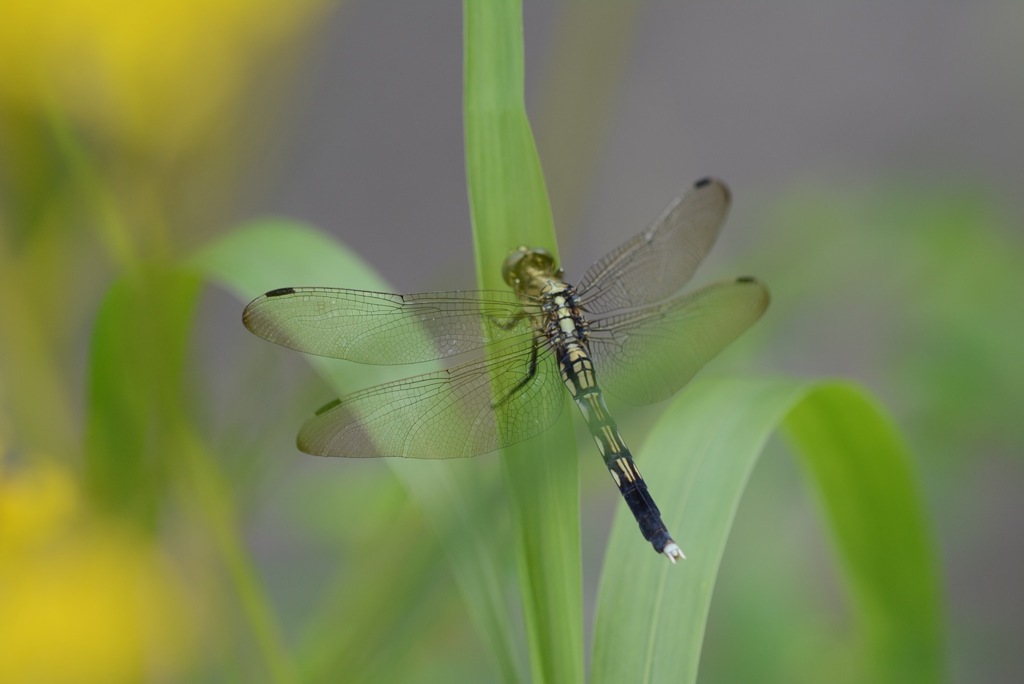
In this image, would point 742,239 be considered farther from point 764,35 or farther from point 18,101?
point 18,101

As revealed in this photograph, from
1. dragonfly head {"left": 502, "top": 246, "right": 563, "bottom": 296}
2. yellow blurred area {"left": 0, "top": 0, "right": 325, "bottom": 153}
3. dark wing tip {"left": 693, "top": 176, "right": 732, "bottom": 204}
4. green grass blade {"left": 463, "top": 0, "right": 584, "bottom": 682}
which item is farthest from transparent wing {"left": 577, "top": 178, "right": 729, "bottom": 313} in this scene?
yellow blurred area {"left": 0, "top": 0, "right": 325, "bottom": 153}

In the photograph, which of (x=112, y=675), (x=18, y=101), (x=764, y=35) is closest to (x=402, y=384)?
(x=112, y=675)

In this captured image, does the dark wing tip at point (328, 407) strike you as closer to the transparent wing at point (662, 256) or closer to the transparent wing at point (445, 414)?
the transparent wing at point (445, 414)

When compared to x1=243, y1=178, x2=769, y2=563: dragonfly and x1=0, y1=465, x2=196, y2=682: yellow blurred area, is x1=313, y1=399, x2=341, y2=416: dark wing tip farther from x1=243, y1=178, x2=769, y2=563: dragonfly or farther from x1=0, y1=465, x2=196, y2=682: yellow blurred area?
x1=0, y1=465, x2=196, y2=682: yellow blurred area

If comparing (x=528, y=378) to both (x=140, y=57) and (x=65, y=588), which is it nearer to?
(x=65, y=588)

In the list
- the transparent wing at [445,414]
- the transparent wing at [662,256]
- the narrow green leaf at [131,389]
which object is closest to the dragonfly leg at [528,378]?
the transparent wing at [445,414]

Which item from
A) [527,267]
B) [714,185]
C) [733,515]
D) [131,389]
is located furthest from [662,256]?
[131,389]
